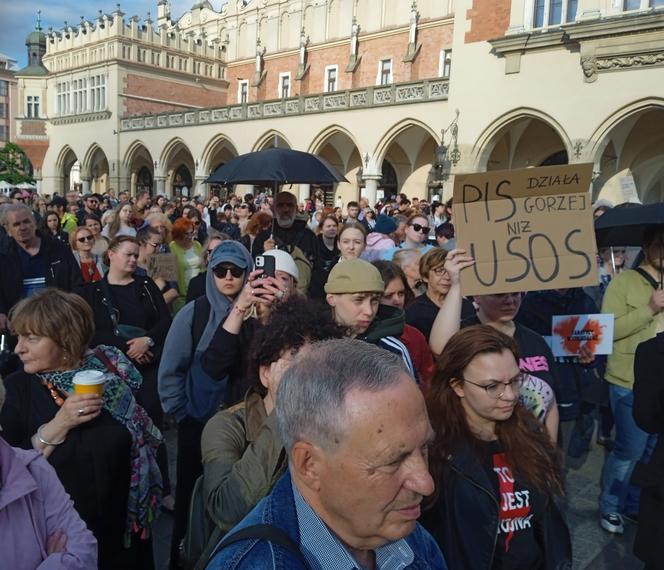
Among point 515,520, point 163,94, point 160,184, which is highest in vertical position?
point 163,94

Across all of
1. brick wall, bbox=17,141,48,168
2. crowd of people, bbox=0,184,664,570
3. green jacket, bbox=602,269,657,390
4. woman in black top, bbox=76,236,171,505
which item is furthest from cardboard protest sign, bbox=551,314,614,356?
brick wall, bbox=17,141,48,168

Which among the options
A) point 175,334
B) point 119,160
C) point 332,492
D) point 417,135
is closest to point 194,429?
point 175,334

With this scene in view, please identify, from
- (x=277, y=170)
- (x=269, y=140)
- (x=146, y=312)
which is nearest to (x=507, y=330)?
(x=146, y=312)

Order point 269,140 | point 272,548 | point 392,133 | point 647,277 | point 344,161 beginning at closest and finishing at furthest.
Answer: point 272,548, point 647,277, point 392,133, point 269,140, point 344,161

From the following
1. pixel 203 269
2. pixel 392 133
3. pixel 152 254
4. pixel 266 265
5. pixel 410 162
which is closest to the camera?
pixel 266 265

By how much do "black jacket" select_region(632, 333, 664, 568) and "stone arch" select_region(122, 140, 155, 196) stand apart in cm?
3274

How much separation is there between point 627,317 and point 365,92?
19274 millimetres

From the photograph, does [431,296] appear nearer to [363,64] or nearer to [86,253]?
[86,253]

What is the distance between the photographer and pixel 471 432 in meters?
2.11

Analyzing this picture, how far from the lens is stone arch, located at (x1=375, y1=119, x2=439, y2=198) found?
2280 centimetres

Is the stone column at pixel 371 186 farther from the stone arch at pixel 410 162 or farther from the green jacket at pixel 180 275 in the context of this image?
the green jacket at pixel 180 275

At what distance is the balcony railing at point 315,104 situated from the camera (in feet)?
63.2

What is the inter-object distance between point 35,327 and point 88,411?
48cm

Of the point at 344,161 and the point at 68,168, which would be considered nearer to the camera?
the point at 344,161
